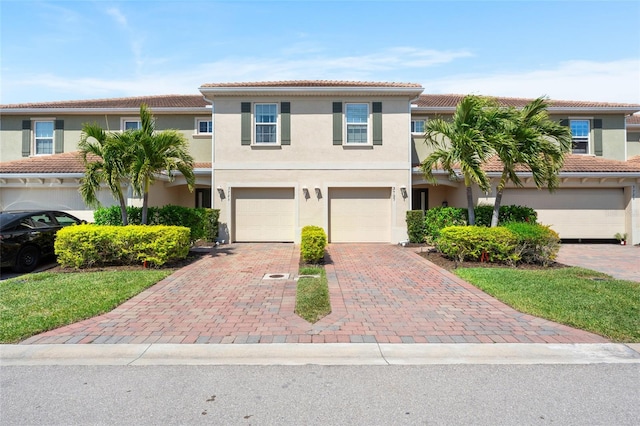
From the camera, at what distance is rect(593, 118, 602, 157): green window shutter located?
55.3 ft

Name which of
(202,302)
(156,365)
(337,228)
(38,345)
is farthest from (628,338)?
(337,228)

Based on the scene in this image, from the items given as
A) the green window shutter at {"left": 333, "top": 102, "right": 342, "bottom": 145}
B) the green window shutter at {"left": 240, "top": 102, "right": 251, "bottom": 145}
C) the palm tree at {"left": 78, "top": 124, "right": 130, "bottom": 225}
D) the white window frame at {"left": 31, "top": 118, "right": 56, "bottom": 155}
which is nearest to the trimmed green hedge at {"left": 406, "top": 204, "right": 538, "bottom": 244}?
the green window shutter at {"left": 333, "top": 102, "right": 342, "bottom": 145}

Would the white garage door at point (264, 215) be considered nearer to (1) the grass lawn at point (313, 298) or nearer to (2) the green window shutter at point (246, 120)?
(2) the green window shutter at point (246, 120)

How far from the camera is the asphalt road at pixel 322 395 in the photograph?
313cm

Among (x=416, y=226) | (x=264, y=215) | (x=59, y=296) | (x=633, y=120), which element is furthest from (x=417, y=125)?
(x=59, y=296)

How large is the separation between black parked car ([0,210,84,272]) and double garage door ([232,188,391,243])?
634 centimetres

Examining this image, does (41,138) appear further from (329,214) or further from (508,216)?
(508,216)

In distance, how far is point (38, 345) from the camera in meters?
4.75

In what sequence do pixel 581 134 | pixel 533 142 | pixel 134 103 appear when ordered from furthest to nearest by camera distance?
pixel 134 103
pixel 581 134
pixel 533 142

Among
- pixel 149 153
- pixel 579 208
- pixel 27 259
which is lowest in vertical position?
pixel 27 259

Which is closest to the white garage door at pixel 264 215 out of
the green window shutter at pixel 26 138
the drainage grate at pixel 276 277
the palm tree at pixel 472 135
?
the drainage grate at pixel 276 277

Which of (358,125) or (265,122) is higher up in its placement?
(265,122)

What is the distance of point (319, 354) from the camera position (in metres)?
4.48

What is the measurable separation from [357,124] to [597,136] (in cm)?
1125
